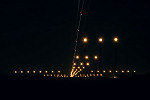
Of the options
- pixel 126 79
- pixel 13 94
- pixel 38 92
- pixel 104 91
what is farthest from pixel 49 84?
pixel 126 79

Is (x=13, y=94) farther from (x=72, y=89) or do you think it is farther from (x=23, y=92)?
(x=72, y=89)

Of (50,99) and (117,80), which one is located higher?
(117,80)

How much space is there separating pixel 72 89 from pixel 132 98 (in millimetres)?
2123

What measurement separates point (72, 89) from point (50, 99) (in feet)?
2.70

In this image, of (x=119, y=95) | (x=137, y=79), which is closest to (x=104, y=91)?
(x=119, y=95)

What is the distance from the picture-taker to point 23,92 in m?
9.68

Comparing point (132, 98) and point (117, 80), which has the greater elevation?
point (117, 80)

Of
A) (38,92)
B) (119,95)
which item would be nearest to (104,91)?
(119,95)

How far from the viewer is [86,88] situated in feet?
33.8

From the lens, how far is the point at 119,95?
1026cm

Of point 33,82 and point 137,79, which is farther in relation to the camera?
point 137,79

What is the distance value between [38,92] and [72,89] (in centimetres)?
116

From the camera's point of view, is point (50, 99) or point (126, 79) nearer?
point (50, 99)

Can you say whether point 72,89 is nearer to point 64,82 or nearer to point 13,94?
point 64,82
